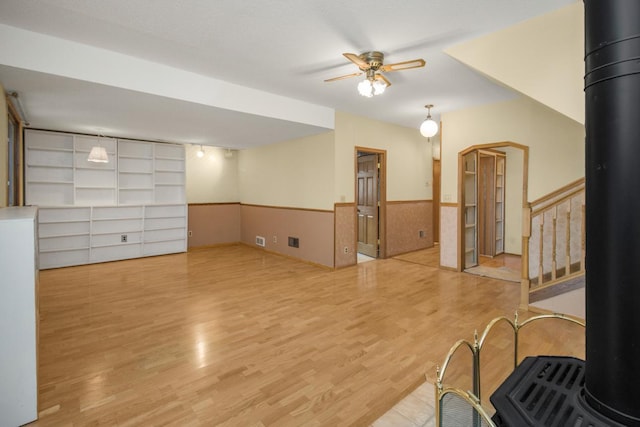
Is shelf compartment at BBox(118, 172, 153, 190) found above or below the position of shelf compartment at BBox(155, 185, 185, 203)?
above

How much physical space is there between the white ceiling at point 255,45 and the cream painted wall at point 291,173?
0.94m

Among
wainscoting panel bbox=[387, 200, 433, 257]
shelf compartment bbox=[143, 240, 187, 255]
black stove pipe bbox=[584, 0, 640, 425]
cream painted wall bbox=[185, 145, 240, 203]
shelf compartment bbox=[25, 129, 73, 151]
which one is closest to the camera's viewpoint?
black stove pipe bbox=[584, 0, 640, 425]

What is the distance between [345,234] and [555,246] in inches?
114

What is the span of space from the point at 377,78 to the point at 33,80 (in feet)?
10.4

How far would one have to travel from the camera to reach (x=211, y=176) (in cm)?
723

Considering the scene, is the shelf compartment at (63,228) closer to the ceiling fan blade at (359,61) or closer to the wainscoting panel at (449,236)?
the ceiling fan blade at (359,61)

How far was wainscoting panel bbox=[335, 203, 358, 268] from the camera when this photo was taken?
5148mm

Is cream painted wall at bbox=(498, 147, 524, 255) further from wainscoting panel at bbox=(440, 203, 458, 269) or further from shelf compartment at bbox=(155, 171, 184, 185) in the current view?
shelf compartment at bbox=(155, 171, 184, 185)

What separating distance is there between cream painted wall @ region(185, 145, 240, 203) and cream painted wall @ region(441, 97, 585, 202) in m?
4.99

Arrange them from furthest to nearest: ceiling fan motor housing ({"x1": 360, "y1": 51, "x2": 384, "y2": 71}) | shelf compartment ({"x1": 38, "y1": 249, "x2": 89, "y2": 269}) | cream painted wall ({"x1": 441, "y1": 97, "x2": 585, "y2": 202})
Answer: shelf compartment ({"x1": 38, "y1": 249, "x2": 89, "y2": 269})
cream painted wall ({"x1": 441, "y1": 97, "x2": 585, "y2": 202})
ceiling fan motor housing ({"x1": 360, "y1": 51, "x2": 384, "y2": 71})

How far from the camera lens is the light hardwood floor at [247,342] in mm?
1825

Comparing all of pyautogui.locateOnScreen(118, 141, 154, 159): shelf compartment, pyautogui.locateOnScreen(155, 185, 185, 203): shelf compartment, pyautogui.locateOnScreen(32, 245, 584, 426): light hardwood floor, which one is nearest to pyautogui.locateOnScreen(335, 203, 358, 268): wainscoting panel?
pyautogui.locateOnScreen(32, 245, 584, 426): light hardwood floor

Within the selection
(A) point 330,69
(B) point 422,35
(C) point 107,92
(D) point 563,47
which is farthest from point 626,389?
(C) point 107,92

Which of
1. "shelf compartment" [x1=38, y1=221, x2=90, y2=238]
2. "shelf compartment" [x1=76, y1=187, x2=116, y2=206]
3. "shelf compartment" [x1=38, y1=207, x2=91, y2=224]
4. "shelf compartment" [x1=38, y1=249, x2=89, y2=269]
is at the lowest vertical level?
"shelf compartment" [x1=38, y1=249, x2=89, y2=269]
